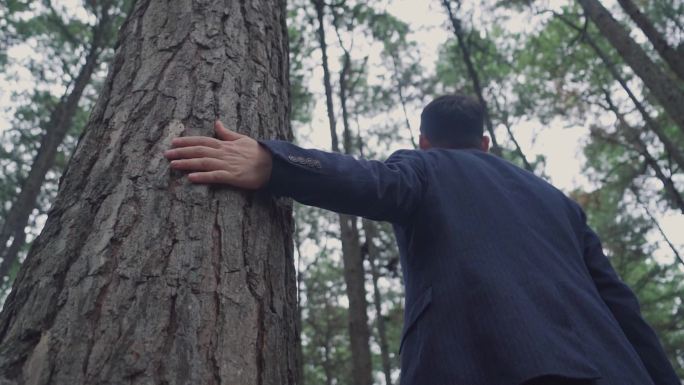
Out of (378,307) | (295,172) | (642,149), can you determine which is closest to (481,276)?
(295,172)

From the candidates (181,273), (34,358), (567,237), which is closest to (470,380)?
(567,237)

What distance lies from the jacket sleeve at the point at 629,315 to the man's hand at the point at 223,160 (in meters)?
1.34

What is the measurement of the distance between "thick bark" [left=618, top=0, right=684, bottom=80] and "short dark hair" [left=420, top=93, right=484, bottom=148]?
5333 mm

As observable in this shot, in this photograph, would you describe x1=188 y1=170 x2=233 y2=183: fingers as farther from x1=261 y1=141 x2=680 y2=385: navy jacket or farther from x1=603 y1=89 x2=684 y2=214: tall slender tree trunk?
x1=603 y1=89 x2=684 y2=214: tall slender tree trunk

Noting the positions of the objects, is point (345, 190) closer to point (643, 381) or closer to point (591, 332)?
point (591, 332)

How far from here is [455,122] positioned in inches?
80.0

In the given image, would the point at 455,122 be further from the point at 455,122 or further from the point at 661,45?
the point at 661,45

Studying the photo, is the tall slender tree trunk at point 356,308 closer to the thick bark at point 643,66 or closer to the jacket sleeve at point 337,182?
the thick bark at point 643,66

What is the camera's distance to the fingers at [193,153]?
129 cm

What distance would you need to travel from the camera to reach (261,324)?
113 cm

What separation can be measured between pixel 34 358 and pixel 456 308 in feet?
3.44

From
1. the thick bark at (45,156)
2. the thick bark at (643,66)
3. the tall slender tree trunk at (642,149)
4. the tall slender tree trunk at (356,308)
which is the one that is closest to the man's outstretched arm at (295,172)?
the tall slender tree trunk at (356,308)

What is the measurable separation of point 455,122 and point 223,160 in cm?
114

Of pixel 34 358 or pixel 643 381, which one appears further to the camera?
pixel 643 381
